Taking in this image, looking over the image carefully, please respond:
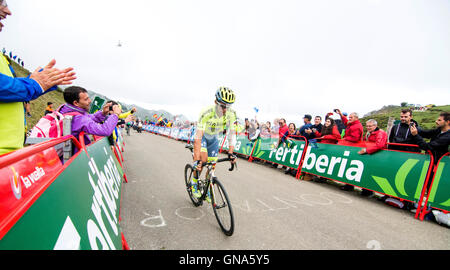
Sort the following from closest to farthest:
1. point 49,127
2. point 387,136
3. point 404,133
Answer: point 49,127
point 404,133
point 387,136

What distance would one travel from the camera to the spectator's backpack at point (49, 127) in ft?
7.68

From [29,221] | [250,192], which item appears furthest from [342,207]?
[29,221]

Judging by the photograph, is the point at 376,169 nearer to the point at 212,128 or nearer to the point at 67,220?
the point at 212,128

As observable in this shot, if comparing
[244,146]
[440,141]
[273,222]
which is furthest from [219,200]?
[244,146]

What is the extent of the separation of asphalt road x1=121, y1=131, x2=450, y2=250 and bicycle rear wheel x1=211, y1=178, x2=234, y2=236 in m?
0.12

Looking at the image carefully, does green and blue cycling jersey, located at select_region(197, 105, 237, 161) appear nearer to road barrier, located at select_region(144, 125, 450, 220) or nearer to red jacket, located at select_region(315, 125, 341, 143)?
road barrier, located at select_region(144, 125, 450, 220)

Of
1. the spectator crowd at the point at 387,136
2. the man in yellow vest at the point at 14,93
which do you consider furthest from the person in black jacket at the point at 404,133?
the man in yellow vest at the point at 14,93

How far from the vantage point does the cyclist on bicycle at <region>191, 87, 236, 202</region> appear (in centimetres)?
354

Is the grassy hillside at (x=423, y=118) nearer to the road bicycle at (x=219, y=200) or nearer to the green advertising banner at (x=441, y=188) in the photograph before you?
the green advertising banner at (x=441, y=188)

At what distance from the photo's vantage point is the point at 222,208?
10.6ft

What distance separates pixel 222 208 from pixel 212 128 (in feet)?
4.98

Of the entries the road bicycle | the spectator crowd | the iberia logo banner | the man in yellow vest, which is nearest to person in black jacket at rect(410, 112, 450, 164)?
the spectator crowd

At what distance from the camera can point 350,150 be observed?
5789 mm
